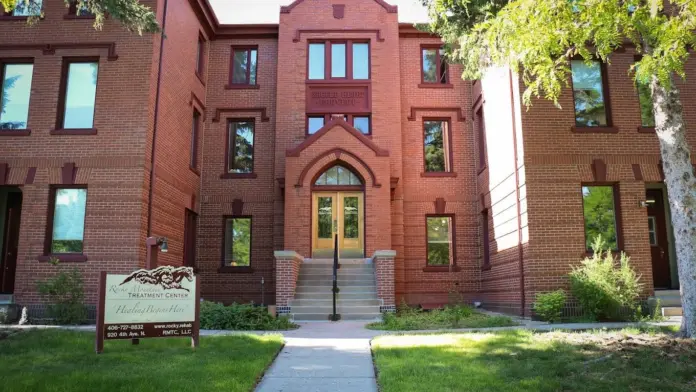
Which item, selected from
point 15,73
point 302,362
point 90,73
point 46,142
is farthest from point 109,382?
point 15,73

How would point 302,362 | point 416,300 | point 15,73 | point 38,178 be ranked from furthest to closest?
point 416,300 < point 15,73 < point 38,178 < point 302,362

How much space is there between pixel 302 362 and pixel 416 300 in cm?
1063

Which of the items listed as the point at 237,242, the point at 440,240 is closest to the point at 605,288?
the point at 440,240

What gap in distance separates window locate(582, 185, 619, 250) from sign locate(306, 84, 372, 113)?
7861mm

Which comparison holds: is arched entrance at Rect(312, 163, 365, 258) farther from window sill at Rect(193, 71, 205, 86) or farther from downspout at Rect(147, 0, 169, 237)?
window sill at Rect(193, 71, 205, 86)

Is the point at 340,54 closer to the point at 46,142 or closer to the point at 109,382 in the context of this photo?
the point at 46,142

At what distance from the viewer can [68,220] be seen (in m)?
13.4

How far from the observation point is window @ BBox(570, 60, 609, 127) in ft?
44.8

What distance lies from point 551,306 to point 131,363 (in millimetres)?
8575

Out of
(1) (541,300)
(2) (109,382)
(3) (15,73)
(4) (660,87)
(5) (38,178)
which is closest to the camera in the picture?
(2) (109,382)

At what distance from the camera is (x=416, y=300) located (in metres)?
17.5

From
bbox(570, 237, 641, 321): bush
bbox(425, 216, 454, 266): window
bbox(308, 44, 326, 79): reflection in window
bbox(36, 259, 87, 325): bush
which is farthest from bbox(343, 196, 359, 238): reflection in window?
bbox(36, 259, 87, 325): bush

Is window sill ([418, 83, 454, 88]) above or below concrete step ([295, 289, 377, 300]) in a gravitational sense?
above

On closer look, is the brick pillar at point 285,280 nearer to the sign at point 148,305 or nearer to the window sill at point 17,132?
the sign at point 148,305
